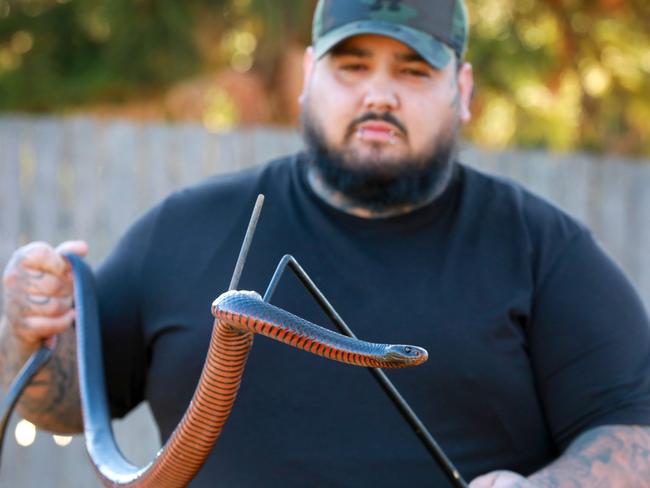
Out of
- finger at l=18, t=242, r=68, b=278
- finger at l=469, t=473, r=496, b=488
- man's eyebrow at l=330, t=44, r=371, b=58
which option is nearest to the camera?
finger at l=469, t=473, r=496, b=488

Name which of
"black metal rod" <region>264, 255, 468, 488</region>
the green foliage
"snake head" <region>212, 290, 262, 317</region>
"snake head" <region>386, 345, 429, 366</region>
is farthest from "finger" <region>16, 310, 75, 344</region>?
the green foliage

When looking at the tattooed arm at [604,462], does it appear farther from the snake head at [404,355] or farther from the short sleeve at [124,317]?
the short sleeve at [124,317]

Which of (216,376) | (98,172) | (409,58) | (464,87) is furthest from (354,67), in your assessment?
(98,172)

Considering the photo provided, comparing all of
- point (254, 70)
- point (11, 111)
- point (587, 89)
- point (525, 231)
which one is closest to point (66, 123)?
point (11, 111)

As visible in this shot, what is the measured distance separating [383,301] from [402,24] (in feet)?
2.58

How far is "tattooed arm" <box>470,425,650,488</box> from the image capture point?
8.32 ft

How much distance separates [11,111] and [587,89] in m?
4.32

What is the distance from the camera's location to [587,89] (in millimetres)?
8211

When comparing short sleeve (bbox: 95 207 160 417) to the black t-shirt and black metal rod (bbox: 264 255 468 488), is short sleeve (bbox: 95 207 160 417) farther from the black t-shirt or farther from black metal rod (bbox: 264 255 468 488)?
black metal rod (bbox: 264 255 468 488)

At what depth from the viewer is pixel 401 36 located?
2.93m

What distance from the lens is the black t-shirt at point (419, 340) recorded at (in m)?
2.73

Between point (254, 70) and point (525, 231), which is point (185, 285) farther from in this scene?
point (254, 70)

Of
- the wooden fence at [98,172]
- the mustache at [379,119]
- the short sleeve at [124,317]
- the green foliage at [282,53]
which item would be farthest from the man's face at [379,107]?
the green foliage at [282,53]

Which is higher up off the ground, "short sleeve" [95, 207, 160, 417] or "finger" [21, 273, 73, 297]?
"finger" [21, 273, 73, 297]
